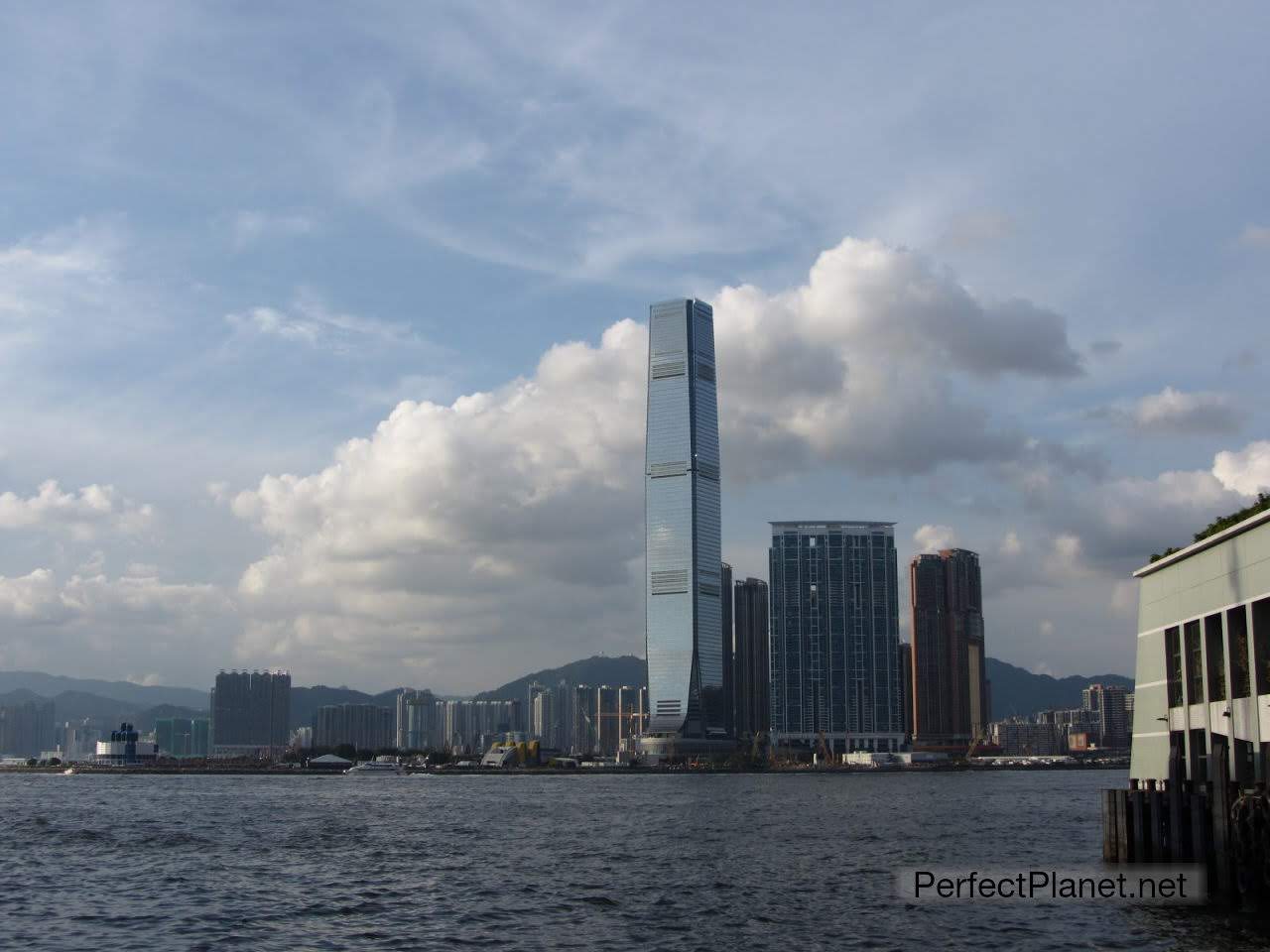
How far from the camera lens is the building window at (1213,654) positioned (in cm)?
5047

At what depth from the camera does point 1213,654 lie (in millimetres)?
51000

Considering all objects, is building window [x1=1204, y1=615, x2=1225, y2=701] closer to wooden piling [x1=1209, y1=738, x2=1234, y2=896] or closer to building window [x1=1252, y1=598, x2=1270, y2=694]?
building window [x1=1252, y1=598, x2=1270, y2=694]

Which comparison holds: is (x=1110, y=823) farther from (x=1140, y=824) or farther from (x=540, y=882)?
(x=540, y=882)

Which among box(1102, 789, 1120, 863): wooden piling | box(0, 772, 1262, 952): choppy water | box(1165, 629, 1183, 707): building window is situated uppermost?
box(1165, 629, 1183, 707): building window

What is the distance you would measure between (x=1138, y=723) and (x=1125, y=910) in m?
17.0

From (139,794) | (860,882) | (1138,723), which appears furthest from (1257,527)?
(139,794)

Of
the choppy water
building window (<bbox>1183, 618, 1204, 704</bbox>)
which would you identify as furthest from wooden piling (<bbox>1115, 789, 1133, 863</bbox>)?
building window (<bbox>1183, 618, 1204, 704</bbox>)

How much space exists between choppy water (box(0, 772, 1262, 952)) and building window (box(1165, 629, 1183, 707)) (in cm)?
989

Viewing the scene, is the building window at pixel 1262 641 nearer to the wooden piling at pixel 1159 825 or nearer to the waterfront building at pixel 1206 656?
the waterfront building at pixel 1206 656

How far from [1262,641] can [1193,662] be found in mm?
8526

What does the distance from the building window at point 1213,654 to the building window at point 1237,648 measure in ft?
6.33

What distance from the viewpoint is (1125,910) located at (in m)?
45.7

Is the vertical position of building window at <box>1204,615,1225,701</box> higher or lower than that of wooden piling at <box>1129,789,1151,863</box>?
higher

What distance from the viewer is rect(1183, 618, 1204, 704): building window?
53.5 metres
